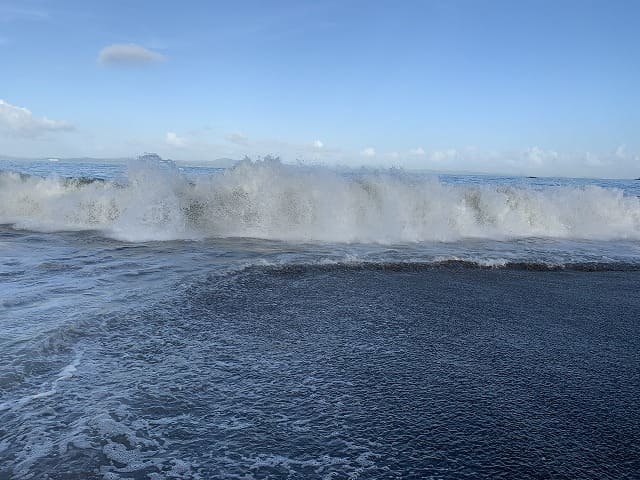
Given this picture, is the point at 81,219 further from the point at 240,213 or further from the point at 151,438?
the point at 151,438

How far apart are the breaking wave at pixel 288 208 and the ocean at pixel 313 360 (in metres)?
1.43

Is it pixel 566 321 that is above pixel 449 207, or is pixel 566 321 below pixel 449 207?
below

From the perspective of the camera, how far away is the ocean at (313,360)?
113 inches

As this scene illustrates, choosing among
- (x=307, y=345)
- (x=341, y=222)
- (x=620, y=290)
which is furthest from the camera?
(x=341, y=222)

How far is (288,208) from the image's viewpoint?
1373 centimetres

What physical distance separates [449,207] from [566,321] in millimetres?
9289

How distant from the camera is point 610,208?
17828mm

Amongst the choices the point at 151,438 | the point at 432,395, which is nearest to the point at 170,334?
the point at 151,438

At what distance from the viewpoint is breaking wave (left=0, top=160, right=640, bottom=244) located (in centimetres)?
1291

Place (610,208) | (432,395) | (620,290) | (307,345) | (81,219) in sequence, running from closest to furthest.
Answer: (432,395)
(307,345)
(620,290)
(81,219)
(610,208)

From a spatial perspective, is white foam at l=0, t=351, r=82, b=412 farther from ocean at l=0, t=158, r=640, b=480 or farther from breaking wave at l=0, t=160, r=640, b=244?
breaking wave at l=0, t=160, r=640, b=244

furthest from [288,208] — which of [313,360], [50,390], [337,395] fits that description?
[50,390]

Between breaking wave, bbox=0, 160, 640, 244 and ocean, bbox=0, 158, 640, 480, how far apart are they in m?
1.43

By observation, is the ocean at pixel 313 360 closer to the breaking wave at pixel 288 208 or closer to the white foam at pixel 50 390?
the white foam at pixel 50 390
